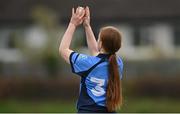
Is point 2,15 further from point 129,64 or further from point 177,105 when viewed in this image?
point 177,105

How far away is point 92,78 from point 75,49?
22826 mm

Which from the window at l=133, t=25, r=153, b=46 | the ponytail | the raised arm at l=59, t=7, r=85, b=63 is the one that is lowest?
the window at l=133, t=25, r=153, b=46

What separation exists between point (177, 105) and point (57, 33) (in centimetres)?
1203

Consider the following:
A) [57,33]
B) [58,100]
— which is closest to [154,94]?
[58,100]

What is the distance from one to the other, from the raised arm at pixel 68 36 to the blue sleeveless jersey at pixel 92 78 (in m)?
0.05

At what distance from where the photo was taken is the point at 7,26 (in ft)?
133

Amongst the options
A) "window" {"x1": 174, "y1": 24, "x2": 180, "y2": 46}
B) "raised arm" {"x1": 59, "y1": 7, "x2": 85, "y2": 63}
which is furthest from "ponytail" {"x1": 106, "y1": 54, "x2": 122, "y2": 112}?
"window" {"x1": 174, "y1": 24, "x2": 180, "y2": 46}

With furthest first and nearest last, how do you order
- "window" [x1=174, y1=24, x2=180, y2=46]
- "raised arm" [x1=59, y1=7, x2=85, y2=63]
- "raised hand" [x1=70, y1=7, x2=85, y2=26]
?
"window" [x1=174, y1=24, x2=180, y2=46], "raised hand" [x1=70, y1=7, x2=85, y2=26], "raised arm" [x1=59, y1=7, x2=85, y2=63]

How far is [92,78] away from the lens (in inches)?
265

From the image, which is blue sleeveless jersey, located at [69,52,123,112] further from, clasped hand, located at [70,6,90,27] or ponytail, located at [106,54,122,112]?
clasped hand, located at [70,6,90,27]

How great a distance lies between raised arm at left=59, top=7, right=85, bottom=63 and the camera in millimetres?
6770

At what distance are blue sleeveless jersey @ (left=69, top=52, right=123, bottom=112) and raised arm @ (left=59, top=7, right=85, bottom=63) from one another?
0.05 metres

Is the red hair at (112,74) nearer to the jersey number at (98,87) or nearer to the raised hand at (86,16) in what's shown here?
the jersey number at (98,87)

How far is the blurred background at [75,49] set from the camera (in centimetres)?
2084
